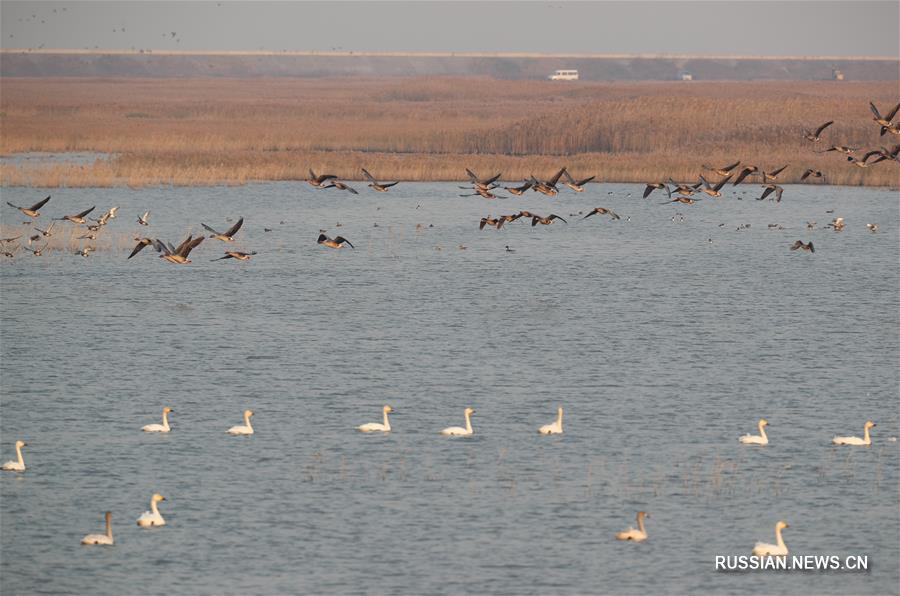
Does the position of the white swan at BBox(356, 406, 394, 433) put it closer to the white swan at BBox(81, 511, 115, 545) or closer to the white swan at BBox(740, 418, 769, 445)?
the white swan at BBox(740, 418, 769, 445)

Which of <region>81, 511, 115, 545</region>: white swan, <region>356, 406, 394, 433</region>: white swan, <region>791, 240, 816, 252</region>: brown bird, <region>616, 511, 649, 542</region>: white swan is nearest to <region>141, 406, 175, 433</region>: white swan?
<region>356, 406, 394, 433</region>: white swan

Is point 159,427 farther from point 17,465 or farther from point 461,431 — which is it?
point 461,431

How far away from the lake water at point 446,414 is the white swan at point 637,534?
12 cm

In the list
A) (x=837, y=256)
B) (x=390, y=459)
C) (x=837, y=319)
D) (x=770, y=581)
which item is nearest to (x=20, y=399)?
(x=390, y=459)

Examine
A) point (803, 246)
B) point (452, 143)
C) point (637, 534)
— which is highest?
point (452, 143)

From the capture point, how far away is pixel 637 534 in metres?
16.9

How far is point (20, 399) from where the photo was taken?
24188mm

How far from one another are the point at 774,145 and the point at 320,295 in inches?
1285

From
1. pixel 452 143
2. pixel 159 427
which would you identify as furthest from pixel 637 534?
pixel 452 143

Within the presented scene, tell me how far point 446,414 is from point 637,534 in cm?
649

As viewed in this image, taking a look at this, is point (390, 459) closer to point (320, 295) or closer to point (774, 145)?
point (320, 295)

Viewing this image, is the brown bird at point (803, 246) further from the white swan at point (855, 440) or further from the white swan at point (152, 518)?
the white swan at point (152, 518)

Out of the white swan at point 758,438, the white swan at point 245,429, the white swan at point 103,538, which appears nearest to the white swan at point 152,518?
the white swan at point 103,538

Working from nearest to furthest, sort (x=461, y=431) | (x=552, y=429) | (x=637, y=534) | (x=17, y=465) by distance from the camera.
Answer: (x=637, y=534) → (x=17, y=465) → (x=461, y=431) → (x=552, y=429)
